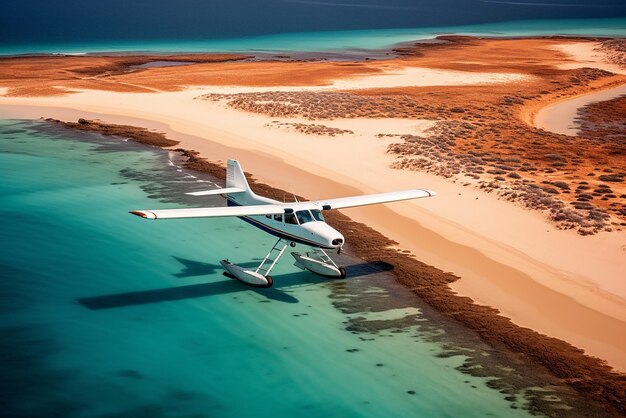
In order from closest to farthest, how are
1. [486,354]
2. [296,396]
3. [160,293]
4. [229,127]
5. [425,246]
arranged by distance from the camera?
[296,396] → [486,354] → [160,293] → [425,246] → [229,127]

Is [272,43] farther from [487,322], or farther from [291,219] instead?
[487,322]

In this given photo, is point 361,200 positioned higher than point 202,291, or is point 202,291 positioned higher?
point 361,200

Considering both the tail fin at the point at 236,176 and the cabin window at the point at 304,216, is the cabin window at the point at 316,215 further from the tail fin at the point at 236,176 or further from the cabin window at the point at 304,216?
the tail fin at the point at 236,176

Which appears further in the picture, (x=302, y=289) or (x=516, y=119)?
(x=516, y=119)

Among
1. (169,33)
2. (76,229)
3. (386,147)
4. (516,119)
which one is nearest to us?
(76,229)

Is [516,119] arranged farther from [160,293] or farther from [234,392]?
[234,392]

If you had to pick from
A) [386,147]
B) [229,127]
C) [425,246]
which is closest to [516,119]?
[386,147]

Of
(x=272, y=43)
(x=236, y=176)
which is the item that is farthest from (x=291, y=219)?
(x=272, y=43)
